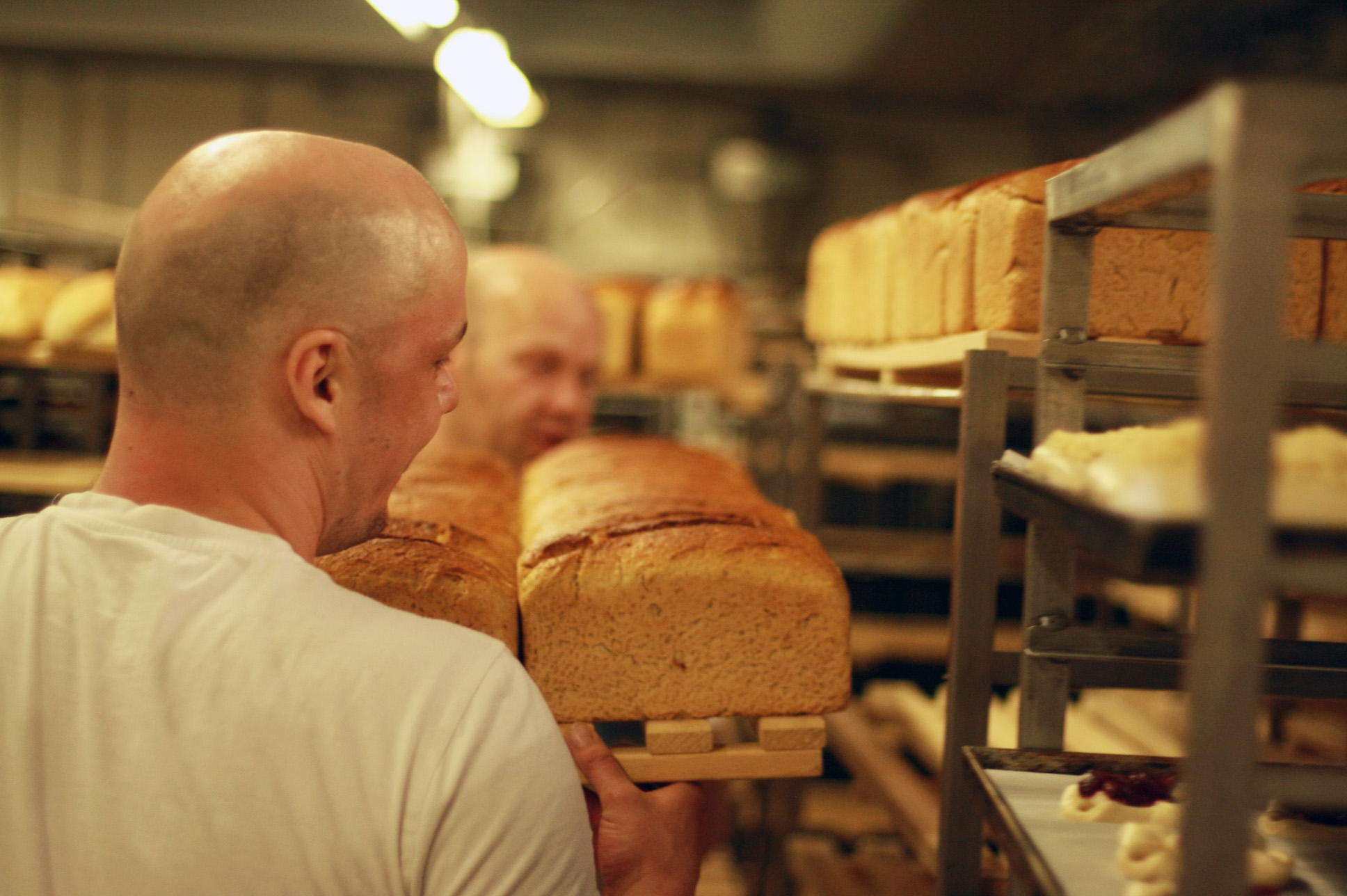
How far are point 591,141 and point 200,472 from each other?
22.7 ft

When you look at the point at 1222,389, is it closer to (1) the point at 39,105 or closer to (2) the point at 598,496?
(2) the point at 598,496

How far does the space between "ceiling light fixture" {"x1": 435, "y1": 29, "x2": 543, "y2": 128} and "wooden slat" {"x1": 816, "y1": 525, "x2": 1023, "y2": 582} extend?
218 centimetres

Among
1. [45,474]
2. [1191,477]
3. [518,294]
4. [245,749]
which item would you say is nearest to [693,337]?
[518,294]

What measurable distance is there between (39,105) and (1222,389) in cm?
845

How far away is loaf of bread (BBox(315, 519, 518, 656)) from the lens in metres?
1.21

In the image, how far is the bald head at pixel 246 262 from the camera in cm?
92

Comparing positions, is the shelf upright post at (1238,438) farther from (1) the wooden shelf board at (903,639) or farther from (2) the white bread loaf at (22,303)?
(2) the white bread loaf at (22,303)

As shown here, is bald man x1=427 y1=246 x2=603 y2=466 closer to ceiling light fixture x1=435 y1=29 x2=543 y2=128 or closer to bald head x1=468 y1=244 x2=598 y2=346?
bald head x1=468 y1=244 x2=598 y2=346

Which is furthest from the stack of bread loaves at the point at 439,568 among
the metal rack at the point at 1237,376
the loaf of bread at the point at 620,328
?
the loaf of bread at the point at 620,328

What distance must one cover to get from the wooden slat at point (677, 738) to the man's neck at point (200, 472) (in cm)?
54

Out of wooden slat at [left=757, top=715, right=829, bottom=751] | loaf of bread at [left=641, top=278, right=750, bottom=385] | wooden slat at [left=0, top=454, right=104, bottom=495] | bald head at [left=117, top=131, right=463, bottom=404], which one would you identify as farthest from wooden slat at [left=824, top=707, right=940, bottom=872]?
wooden slat at [left=0, top=454, right=104, bottom=495]

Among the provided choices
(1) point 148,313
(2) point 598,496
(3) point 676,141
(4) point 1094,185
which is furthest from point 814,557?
(3) point 676,141

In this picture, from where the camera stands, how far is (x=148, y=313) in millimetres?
930

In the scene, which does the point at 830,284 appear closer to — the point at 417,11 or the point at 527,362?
the point at 527,362
